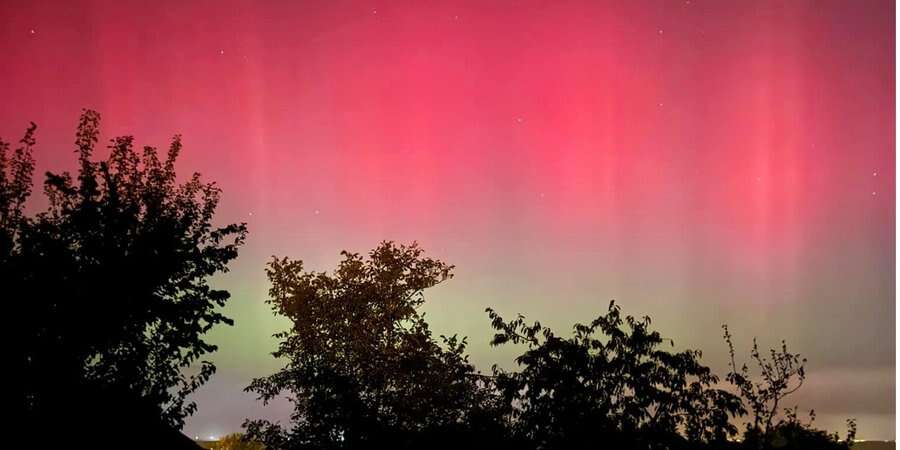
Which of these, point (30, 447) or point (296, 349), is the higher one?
point (296, 349)

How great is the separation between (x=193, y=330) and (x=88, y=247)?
102 inches

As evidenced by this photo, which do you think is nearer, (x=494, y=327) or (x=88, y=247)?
(x=88, y=247)

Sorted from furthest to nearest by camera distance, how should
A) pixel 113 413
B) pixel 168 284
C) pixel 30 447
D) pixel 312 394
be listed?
pixel 312 394
pixel 168 284
pixel 113 413
pixel 30 447

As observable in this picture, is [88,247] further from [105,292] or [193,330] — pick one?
[193,330]

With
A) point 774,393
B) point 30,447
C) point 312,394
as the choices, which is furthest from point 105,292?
point 774,393

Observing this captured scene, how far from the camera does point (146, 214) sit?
70.9 feet

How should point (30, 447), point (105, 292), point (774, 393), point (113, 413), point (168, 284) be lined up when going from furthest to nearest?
point (774, 393) → point (168, 284) → point (105, 292) → point (113, 413) → point (30, 447)

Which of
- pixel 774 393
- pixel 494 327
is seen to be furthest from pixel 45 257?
pixel 774 393

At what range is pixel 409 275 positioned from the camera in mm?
29828

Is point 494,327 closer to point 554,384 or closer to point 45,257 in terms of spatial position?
point 554,384

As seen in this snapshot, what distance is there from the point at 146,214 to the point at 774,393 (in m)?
Result: 14.1

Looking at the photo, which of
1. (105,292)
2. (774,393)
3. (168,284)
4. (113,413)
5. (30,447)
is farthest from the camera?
(774,393)

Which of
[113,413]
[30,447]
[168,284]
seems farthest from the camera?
[168,284]

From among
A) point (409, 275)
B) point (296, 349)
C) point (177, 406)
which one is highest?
point (409, 275)
